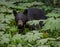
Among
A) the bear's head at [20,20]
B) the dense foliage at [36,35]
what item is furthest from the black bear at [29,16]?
the dense foliage at [36,35]

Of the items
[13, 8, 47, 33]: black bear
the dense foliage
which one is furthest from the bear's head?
the dense foliage

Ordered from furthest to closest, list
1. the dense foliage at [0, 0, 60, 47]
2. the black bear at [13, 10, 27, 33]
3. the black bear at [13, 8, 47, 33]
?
1. the black bear at [13, 8, 47, 33]
2. the black bear at [13, 10, 27, 33]
3. the dense foliage at [0, 0, 60, 47]

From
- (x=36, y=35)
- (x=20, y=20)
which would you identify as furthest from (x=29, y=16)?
(x=36, y=35)

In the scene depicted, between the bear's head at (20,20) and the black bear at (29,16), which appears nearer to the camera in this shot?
the bear's head at (20,20)

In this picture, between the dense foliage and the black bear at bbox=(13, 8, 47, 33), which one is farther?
the black bear at bbox=(13, 8, 47, 33)

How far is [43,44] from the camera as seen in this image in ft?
12.3

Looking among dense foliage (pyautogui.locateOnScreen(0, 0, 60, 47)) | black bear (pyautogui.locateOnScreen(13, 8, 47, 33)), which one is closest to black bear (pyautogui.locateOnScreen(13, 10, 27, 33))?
black bear (pyautogui.locateOnScreen(13, 8, 47, 33))

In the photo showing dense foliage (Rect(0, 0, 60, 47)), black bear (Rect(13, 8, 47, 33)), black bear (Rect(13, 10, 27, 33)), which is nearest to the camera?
dense foliage (Rect(0, 0, 60, 47))

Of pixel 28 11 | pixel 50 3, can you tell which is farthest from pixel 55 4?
pixel 28 11

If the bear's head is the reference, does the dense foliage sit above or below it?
above

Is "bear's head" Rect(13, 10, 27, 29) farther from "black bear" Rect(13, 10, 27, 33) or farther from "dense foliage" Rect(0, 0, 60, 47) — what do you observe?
"dense foliage" Rect(0, 0, 60, 47)

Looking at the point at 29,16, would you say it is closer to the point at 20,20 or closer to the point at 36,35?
the point at 20,20

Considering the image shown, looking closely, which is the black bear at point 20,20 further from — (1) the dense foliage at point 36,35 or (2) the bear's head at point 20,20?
(1) the dense foliage at point 36,35

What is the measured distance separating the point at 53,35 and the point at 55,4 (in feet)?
14.6
